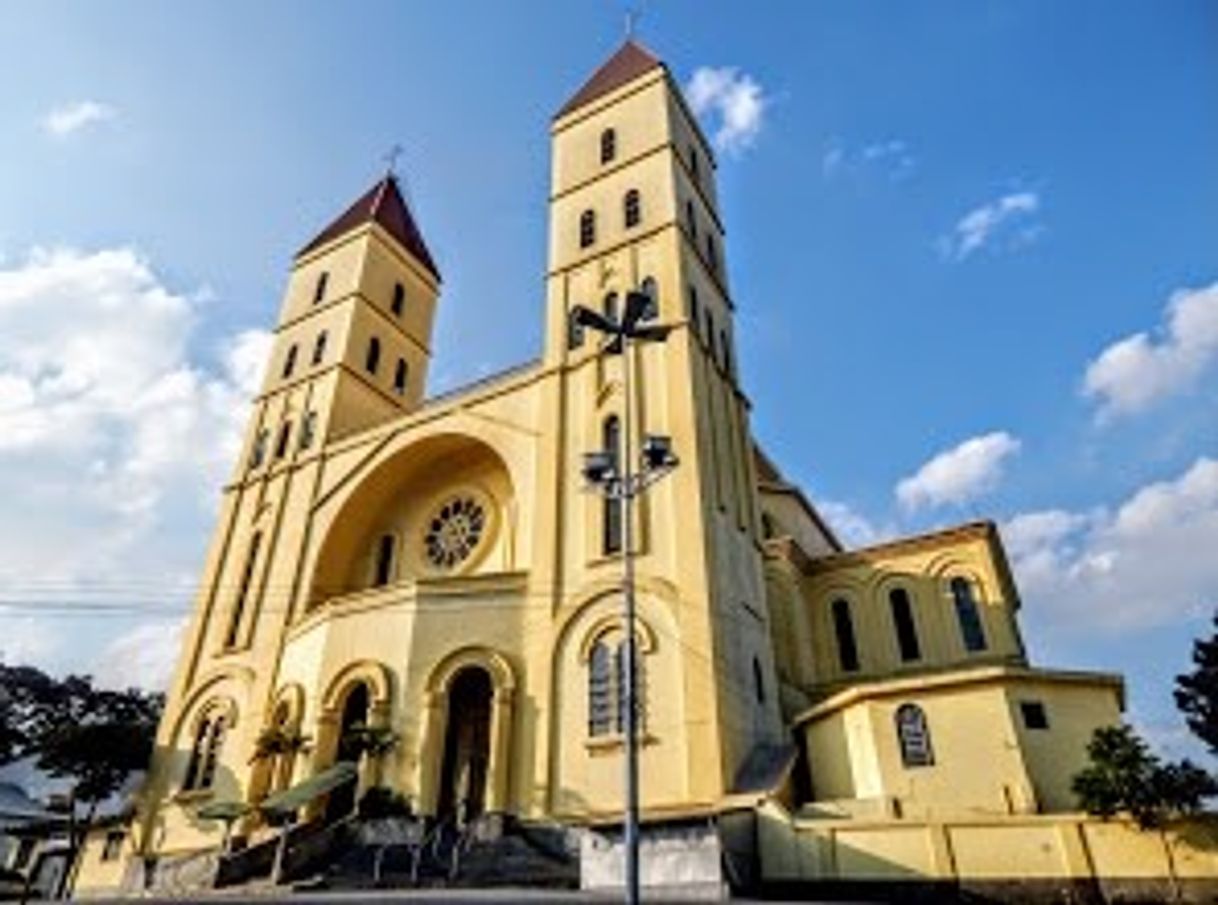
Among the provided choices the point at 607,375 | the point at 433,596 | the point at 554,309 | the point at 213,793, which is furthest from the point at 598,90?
the point at 213,793

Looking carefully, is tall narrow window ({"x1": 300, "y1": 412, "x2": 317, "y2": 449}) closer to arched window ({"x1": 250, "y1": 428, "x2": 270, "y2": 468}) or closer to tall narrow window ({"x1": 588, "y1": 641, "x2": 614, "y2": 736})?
arched window ({"x1": 250, "y1": 428, "x2": 270, "y2": 468})

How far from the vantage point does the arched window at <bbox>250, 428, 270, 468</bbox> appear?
104 ft

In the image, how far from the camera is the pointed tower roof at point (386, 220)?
3725 centimetres

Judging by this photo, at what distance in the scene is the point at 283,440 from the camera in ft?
104

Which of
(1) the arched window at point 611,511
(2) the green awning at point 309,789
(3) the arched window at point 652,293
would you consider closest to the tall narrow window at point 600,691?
(1) the arched window at point 611,511

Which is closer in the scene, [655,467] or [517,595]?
[655,467]

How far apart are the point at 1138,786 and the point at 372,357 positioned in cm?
2935

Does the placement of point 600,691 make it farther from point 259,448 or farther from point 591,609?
point 259,448

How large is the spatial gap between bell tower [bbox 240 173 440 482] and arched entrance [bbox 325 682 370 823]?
10.8m

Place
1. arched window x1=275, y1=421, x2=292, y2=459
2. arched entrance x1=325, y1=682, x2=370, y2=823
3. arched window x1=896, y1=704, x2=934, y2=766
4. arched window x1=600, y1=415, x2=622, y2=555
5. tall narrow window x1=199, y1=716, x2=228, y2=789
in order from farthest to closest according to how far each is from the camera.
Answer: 1. arched window x1=275, y1=421, x2=292, y2=459
2. tall narrow window x1=199, y1=716, x2=228, y2=789
3. arched window x1=600, y1=415, x2=622, y2=555
4. arched entrance x1=325, y1=682, x2=370, y2=823
5. arched window x1=896, y1=704, x2=934, y2=766

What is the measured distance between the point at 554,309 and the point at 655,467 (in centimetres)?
1648

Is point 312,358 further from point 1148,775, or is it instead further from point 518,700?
point 1148,775

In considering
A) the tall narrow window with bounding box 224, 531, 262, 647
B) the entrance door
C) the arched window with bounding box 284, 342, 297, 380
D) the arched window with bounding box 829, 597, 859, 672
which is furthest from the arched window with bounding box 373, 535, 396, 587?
the arched window with bounding box 829, 597, 859, 672

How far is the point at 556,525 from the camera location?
22.1 m
